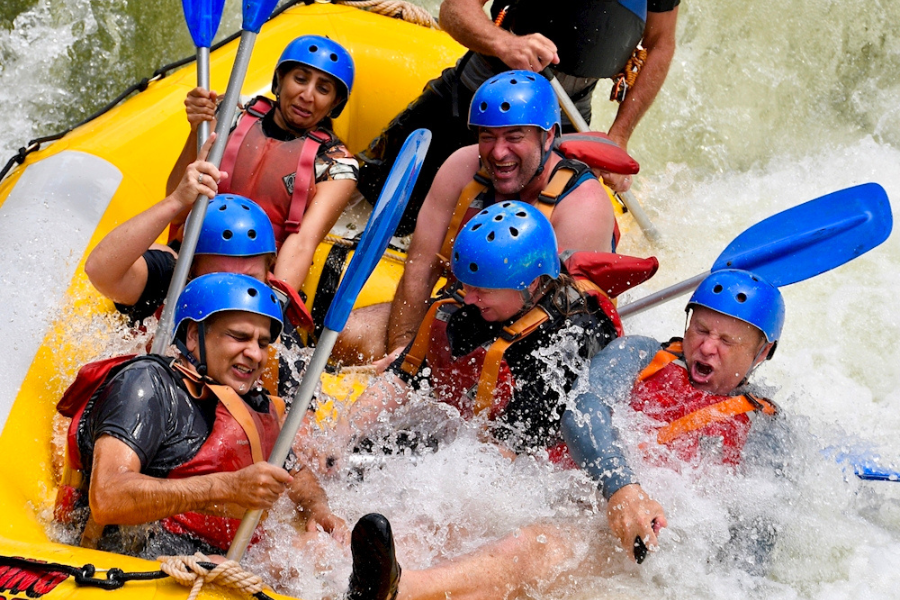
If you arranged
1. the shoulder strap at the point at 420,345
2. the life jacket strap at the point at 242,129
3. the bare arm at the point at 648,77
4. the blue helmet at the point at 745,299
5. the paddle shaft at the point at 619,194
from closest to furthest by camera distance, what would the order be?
1. the blue helmet at the point at 745,299
2. the shoulder strap at the point at 420,345
3. the life jacket strap at the point at 242,129
4. the paddle shaft at the point at 619,194
5. the bare arm at the point at 648,77

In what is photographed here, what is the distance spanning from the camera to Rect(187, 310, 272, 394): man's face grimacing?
98.2 inches

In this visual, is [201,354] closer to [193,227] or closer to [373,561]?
[193,227]

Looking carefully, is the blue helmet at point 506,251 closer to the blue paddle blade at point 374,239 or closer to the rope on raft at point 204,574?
the blue paddle blade at point 374,239

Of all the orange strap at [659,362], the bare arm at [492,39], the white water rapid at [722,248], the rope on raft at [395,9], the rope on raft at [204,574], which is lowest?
the white water rapid at [722,248]

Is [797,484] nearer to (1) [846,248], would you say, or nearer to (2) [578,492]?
(2) [578,492]

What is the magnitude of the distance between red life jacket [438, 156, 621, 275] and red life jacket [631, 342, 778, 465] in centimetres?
65

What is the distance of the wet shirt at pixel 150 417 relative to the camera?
224cm

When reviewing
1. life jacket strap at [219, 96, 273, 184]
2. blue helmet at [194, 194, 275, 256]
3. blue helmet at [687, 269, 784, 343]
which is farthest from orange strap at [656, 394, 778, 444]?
life jacket strap at [219, 96, 273, 184]

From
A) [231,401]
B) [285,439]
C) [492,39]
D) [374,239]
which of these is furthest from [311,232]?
[285,439]

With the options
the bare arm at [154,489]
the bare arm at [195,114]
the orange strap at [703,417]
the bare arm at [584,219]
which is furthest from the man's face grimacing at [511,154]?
the bare arm at [154,489]

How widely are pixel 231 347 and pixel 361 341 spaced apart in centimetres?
98

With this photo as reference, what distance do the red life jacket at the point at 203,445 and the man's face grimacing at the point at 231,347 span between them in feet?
0.14

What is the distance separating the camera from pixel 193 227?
2.77 metres

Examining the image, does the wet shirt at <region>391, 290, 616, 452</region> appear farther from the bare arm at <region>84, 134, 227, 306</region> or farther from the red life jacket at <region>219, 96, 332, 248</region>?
the red life jacket at <region>219, 96, 332, 248</region>
